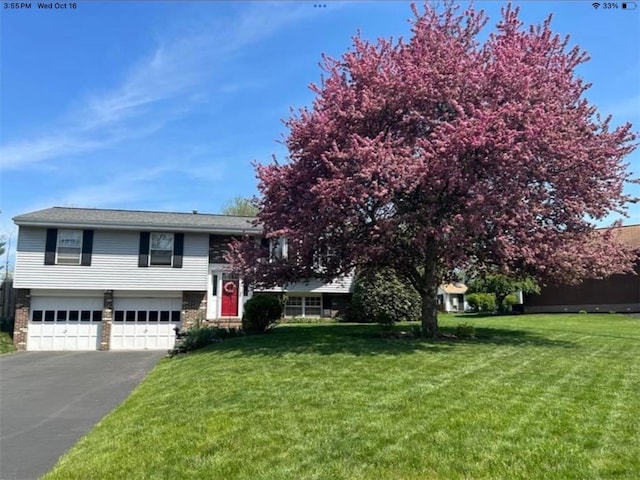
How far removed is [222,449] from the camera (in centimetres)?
595

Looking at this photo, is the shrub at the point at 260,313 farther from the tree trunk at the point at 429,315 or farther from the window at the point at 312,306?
the window at the point at 312,306

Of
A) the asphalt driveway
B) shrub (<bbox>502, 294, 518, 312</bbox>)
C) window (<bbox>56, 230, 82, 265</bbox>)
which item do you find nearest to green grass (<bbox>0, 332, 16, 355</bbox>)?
the asphalt driveway

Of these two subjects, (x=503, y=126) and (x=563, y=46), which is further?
(x=563, y=46)

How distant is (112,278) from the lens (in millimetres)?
21781

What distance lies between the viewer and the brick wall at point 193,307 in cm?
2233

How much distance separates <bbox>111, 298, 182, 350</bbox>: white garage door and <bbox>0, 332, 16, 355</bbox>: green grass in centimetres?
351

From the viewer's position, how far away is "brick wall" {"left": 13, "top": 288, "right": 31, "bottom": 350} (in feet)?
68.4

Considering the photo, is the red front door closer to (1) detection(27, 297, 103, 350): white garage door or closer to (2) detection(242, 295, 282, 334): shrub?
(1) detection(27, 297, 103, 350): white garage door

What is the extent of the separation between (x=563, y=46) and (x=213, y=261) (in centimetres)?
1512

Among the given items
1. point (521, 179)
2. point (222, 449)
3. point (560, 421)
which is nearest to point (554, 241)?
point (521, 179)

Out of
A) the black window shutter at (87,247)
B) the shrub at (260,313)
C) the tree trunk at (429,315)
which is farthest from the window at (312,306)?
the tree trunk at (429,315)

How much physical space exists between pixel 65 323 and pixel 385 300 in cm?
1309

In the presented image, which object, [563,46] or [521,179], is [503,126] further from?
[563,46]

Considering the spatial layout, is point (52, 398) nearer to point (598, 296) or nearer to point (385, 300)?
point (385, 300)
